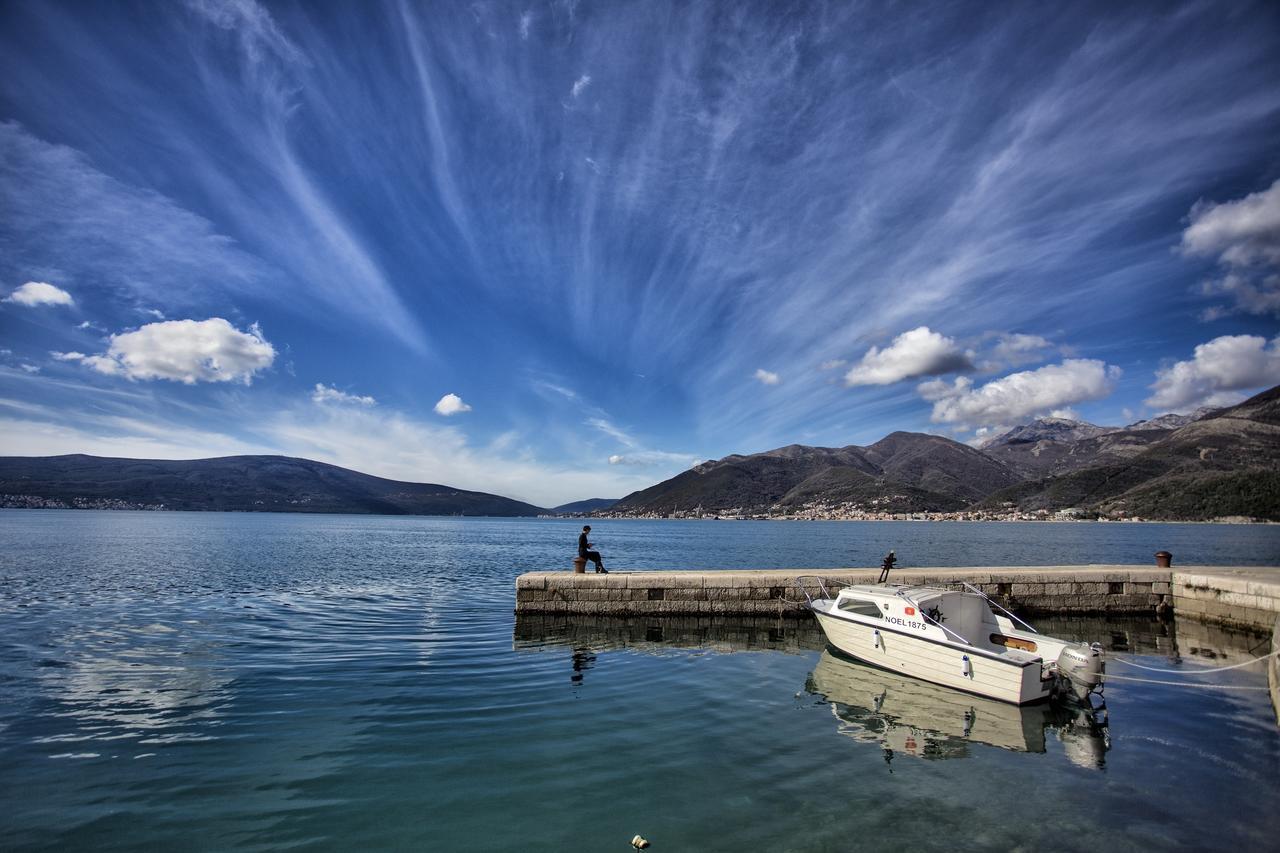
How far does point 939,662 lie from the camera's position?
1184cm

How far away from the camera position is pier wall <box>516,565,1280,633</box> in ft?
60.2

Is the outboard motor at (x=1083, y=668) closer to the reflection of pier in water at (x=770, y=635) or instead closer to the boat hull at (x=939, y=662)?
the boat hull at (x=939, y=662)

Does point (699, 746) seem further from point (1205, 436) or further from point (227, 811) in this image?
point (1205, 436)

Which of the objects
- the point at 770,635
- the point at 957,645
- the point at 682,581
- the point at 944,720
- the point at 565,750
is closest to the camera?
the point at 565,750

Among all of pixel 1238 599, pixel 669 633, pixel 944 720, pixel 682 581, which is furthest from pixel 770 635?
pixel 1238 599

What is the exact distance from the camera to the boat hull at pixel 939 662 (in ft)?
35.2

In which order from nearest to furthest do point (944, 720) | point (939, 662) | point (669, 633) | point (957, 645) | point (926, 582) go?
point (944, 720)
point (957, 645)
point (939, 662)
point (669, 633)
point (926, 582)

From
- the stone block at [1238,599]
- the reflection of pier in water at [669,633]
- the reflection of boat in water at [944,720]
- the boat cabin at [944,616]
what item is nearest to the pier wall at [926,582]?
the stone block at [1238,599]

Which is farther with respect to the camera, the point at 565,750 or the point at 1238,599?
the point at 1238,599

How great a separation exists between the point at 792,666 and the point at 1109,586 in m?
14.0

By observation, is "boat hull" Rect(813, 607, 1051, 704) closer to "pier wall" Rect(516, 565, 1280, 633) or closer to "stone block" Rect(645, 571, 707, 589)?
"pier wall" Rect(516, 565, 1280, 633)

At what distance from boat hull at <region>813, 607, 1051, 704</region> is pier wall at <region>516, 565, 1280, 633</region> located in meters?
4.39

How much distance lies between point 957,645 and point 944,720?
1.70 meters

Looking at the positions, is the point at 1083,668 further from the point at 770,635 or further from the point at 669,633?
the point at 669,633
